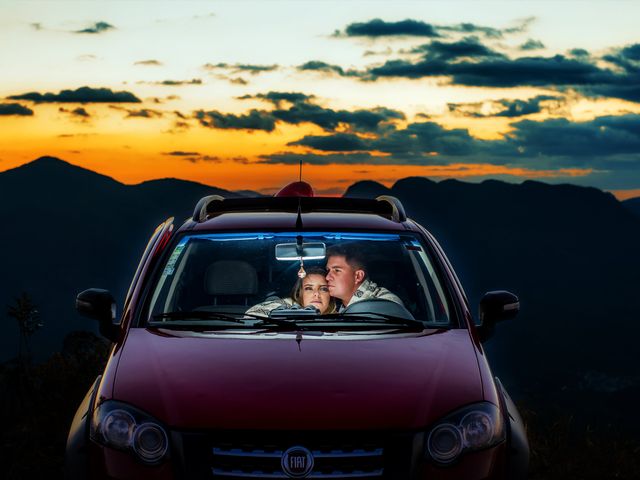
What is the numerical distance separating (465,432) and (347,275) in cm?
189

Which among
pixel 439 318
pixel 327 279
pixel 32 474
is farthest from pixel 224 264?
pixel 32 474

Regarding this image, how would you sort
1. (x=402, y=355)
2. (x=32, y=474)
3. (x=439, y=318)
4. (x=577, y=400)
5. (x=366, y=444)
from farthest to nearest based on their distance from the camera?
1. (x=577, y=400)
2. (x=32, y=474)
3. (x=439, y=318)
4. (x=402, y=355)
5. (x=366, y=444)

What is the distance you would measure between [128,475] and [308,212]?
2.32 meters

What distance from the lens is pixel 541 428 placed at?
8711 millimetres

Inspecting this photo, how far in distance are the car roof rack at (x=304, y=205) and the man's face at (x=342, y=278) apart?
13.8 inches

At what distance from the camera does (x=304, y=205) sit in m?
5.63

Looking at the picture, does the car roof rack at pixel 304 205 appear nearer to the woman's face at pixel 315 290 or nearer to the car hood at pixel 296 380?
the woman's face at pixel 315 290

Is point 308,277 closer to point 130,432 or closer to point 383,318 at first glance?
point 383,318

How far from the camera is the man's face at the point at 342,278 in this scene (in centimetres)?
539

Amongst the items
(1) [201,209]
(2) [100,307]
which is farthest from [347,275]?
(2) [100,307]

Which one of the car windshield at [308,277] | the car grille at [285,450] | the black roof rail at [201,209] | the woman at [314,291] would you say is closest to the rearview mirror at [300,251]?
the car windshield at [308,277]

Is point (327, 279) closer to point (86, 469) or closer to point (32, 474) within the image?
point (86, 469)

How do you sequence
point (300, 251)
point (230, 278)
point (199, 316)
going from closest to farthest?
point (199, 316) → point (300, 251) → point (230, 278)

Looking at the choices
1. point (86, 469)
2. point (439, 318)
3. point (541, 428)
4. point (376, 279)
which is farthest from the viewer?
point (541, 428)
